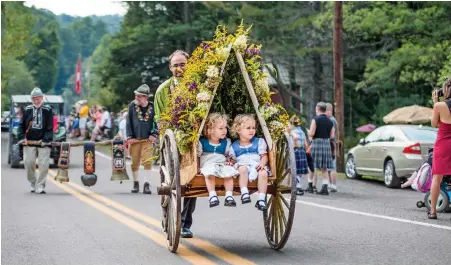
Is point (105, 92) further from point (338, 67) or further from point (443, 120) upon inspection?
point (443, 120)

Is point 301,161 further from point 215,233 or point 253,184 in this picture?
point 253,184

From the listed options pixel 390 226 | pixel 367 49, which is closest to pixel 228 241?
pixel 390 226

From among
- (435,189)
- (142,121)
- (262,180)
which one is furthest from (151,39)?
(262,180)

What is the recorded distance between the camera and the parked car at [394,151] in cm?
2069

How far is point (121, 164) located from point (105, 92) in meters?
60.3

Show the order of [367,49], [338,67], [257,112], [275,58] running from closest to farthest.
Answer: [257,112]
[338,67]
[367,49]
[275,58]

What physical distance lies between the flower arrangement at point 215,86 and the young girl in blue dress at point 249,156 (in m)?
0.21

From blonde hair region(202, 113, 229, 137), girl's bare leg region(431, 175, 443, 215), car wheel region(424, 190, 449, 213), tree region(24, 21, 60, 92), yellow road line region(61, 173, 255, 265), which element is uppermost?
tree region(24, 21, 60, 92)

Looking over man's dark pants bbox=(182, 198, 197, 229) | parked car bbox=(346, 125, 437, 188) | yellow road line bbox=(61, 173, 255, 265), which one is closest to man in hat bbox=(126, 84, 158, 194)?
yellow road line bbox=(61, 173, 255, 265)

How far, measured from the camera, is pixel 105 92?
3063 inches

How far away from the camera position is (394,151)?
21.4 metres

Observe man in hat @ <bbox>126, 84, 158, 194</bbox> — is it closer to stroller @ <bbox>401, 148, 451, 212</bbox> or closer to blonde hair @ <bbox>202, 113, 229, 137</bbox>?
stroller @ <bbox>401, 148, 451, 212</bbox>

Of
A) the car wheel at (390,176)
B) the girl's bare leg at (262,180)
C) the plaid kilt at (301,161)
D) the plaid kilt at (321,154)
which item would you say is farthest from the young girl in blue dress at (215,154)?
the car wheel at (390,176)

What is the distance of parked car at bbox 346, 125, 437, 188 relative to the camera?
20.7m
